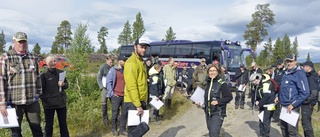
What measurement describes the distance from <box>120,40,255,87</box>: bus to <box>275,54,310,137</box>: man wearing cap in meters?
11.0

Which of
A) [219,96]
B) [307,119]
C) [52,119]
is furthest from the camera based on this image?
[307,119]

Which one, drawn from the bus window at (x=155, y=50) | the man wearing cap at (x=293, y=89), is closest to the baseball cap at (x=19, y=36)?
the man wearing cap at (x=293, y=89)

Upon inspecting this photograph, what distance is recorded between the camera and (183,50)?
19.7 meters

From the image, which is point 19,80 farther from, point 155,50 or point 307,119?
point 155,50

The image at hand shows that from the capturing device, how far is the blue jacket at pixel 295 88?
15.7 ft

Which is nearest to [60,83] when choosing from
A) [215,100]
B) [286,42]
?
[215,100]

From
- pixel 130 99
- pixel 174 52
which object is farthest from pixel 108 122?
pixel 174 52

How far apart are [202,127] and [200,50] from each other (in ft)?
36.1

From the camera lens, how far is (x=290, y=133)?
5000mm

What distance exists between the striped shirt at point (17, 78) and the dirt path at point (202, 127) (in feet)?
11.1

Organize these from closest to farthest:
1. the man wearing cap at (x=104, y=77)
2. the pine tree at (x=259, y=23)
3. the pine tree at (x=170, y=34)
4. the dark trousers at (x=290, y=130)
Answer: the dark trousers at (x=290, y=130)
the man wearing cap at (x=104, y=77)
the pine tree at (x=259, y=23)
the pine tree at (x=170, y=34)

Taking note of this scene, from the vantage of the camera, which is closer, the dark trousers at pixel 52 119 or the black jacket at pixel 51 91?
the black jacket at pixel 51 91

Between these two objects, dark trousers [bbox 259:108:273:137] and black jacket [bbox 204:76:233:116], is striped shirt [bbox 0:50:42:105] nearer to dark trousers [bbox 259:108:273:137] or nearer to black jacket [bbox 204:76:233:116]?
black jacket [bbox 204:76:233:116]

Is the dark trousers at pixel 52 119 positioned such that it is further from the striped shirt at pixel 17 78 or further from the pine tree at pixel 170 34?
the pine tree at pixel 170 34
